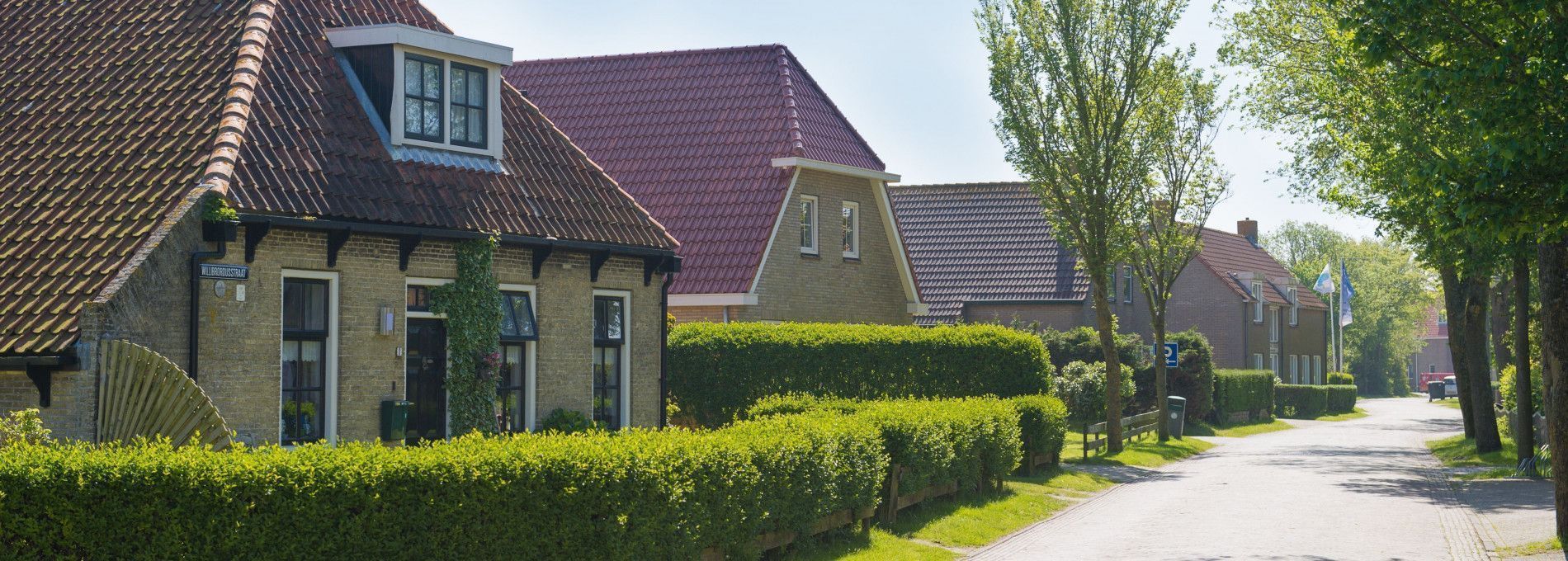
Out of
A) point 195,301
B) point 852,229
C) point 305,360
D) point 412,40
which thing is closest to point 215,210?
point 195,301

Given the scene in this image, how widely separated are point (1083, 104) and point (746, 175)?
6.68 metres

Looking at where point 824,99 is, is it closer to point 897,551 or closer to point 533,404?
point 533,404

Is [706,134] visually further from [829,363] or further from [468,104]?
[468,104]

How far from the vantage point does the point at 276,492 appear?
9297 millimetres

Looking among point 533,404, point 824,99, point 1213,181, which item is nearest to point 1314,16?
point 1213,181

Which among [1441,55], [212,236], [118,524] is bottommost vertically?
[118,524]

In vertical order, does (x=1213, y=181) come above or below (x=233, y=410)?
above

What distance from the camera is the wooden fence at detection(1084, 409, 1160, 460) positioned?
94.6 ft

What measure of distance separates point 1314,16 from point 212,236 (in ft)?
73.5

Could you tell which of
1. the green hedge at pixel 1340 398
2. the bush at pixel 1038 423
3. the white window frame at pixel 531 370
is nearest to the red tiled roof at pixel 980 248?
the bush at pixel 1038 423

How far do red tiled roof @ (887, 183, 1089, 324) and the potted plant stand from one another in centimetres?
3334

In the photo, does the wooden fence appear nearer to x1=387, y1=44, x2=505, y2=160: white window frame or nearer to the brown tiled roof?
the brown tiled roof

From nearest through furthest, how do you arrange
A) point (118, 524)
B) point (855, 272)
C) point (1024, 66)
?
1. point (118, 524)
2. point (1024, 66)
3. point (855, 272)

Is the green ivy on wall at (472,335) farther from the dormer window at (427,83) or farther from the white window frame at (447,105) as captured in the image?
the dormer window at (427,83)
